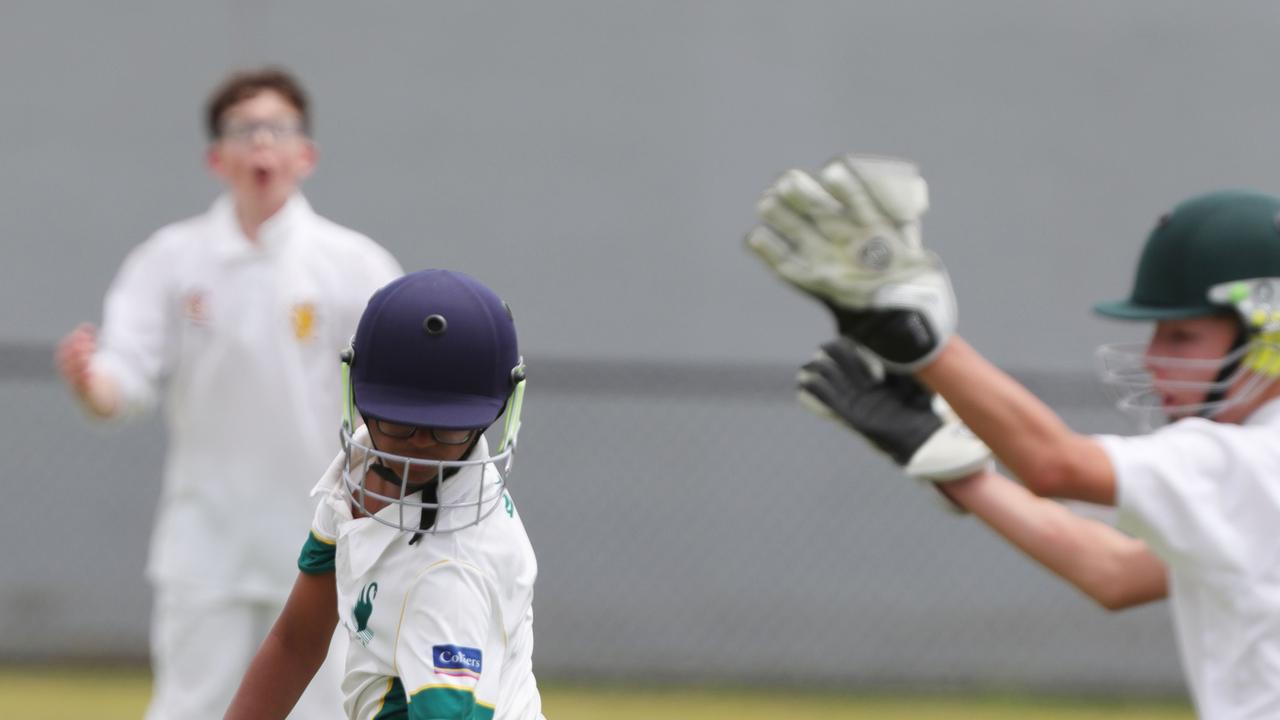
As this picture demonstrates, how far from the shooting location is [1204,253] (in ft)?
11.1

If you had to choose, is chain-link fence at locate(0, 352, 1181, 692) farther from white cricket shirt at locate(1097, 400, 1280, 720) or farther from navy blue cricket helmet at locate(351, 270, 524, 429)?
navy blue cricket helmet at locate(351, 270, 524, 429)

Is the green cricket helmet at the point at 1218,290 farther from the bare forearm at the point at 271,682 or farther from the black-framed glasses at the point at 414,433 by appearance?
the bare forearm at the point at 271,682

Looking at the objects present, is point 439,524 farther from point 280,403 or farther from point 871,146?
point 871,146

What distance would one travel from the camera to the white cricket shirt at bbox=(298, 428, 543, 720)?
264 cm

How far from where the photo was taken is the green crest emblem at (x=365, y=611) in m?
2.80

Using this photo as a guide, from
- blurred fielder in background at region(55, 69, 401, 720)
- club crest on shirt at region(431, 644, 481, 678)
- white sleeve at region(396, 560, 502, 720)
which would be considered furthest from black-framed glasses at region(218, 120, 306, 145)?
club crest on shirt at region(431, 644, 481, 678)

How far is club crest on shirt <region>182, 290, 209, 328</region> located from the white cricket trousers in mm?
899

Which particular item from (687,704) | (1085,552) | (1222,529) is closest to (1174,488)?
(1222,529)

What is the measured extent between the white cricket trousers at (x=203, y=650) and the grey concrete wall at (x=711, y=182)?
351 centimetres

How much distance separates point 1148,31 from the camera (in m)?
9.46

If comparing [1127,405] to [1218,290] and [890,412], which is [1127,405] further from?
[890,412]

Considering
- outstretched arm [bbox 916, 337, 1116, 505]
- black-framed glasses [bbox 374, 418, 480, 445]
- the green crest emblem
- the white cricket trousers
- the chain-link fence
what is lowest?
the chain-link fence

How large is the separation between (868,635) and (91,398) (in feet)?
16.0

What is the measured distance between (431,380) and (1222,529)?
143cm
